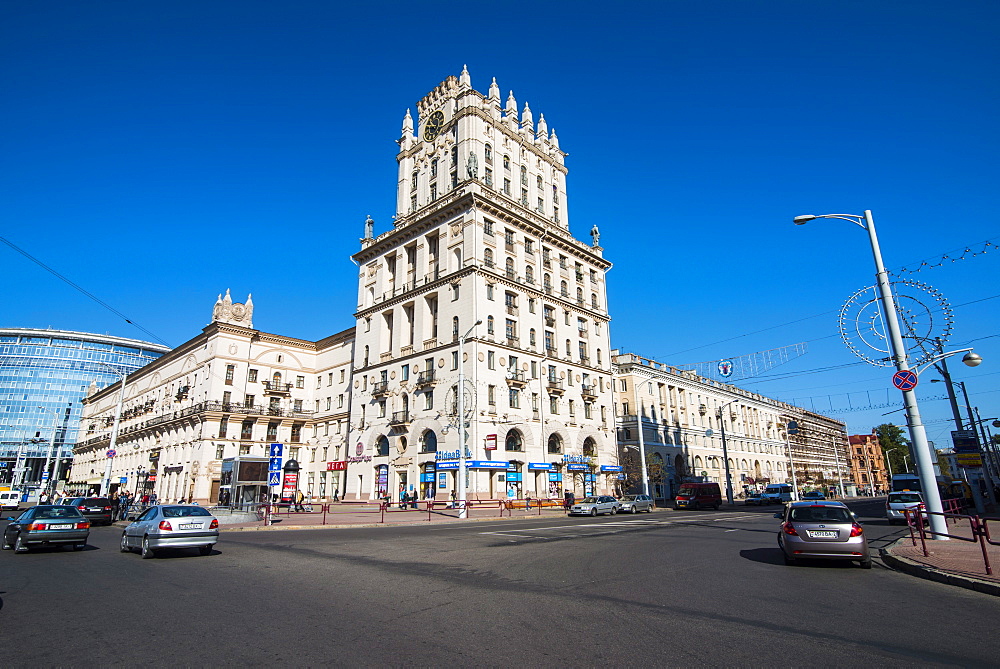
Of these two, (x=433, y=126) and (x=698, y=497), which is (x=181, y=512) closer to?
(x=698, y=497)

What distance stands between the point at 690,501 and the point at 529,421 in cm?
1503

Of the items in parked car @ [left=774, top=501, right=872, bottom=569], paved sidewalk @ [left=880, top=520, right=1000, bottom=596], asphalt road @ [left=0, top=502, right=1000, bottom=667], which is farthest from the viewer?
parked car @ [left=774, top=501, right=872, bottom=569]

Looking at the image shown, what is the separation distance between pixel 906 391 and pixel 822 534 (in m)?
7.30

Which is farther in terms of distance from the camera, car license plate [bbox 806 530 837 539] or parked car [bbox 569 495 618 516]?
parked car [bbox 569 495 618 516]

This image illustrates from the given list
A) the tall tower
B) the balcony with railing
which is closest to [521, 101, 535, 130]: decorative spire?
the tall tower

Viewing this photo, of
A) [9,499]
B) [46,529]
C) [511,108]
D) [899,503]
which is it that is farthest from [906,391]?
[9,499]

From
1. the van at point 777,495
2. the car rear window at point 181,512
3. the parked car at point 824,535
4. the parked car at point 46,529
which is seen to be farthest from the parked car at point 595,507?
the parked car at point 46,529

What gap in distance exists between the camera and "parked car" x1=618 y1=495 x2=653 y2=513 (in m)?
38.7

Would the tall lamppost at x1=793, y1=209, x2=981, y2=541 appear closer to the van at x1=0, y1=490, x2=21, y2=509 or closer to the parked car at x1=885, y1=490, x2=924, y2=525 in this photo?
the parked car at x1=885, y1=490, x2=924, y2=525

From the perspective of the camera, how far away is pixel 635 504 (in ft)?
131

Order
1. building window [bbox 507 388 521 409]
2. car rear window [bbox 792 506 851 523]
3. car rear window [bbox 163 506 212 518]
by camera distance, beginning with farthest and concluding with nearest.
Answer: building window [bbox 507 388 521 409]
car rear window [bbox 163 506 212 518]
car rear window [bbox 792 506 851 523]

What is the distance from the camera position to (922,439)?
632 inches

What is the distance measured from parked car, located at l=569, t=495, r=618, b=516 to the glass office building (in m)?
123

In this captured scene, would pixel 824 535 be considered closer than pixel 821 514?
Yes
